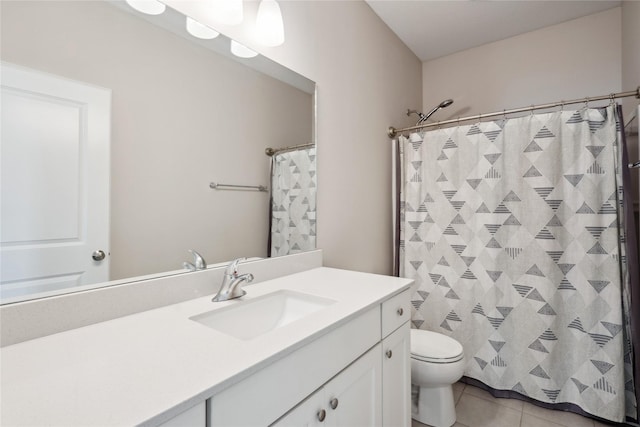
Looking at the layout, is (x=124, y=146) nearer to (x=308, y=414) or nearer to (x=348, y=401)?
Result: (x=308, y=414)

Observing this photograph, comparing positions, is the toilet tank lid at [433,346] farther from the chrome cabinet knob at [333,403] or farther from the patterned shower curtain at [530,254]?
the chrome cabinet knob at [333,403]

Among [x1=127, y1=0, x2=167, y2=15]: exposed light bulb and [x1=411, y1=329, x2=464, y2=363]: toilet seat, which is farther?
[x1=411, y1=329, x2=464, y2=363]: toilet seat

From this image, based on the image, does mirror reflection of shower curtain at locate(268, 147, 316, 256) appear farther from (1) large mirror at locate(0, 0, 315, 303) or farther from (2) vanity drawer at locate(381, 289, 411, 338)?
(2) vanity drawer at locate(381, 289, 411, 338)

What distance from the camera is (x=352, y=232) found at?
1.93 metres

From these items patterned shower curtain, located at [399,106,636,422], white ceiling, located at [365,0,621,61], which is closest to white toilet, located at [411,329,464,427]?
patterned shower curtain, located at [399,106,636,422]

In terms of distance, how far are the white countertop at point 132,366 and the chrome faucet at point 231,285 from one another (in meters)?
0.10

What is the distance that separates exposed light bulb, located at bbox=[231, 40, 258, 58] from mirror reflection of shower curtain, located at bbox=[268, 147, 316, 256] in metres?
0.44

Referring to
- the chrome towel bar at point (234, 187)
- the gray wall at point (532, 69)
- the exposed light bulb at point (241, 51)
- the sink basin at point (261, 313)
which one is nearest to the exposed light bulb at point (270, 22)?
the exposed light bulb at point (241, 51)

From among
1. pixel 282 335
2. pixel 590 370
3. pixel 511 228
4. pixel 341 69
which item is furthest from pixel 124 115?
pixel 590 370

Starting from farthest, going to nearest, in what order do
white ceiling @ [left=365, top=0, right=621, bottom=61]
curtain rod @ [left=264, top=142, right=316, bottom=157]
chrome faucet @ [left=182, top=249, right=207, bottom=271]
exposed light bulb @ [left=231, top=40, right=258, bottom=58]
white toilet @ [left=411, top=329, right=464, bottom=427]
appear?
white ceiling @ [left=365, top=0, right=621, bottom=61] < white toilet @ [left=411, top=329, right=464, bottom=427] < curtain rod @ [left=264, top=142, right=316, bottom=157] < exposed light bulb @ [left=231, top=40, right=258, bottom=58] < chrome faucet @ [left=182, top=249, right=207, bottom=271]

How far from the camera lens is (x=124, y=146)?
945mm

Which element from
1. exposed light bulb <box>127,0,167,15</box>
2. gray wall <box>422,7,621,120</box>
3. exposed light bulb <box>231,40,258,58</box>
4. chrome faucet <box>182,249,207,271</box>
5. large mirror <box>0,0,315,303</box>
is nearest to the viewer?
large mirror <box>0,0,315,303</box>

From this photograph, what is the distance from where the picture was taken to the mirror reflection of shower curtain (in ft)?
4.72

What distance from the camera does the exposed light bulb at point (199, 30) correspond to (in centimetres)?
111
